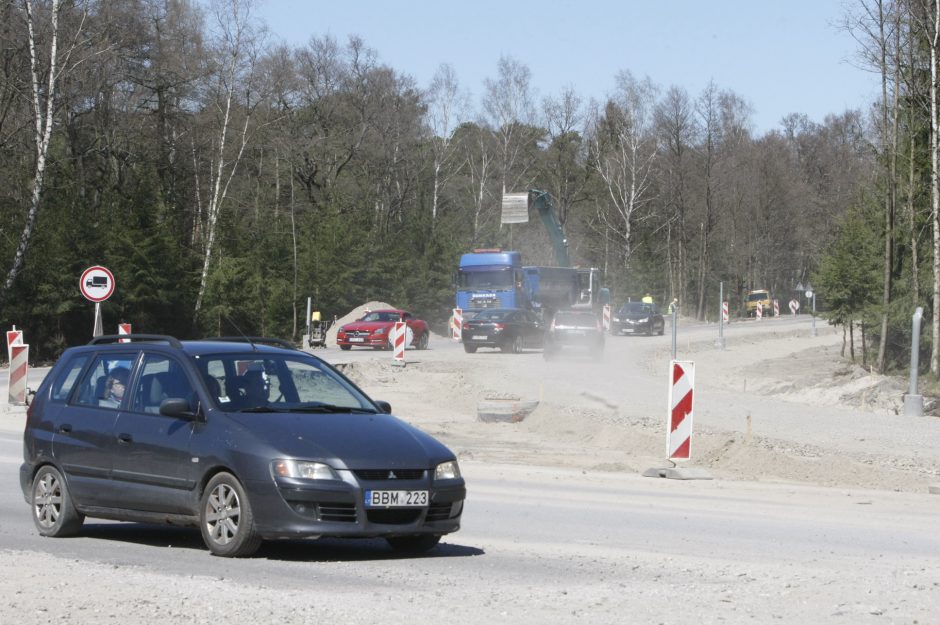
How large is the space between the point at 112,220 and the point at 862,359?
2938 cm

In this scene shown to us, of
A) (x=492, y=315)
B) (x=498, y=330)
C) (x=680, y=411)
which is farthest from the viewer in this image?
(x=492, y=315)

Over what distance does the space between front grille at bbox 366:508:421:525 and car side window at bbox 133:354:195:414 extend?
1.68 m

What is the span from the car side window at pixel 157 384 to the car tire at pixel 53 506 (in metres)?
0.98

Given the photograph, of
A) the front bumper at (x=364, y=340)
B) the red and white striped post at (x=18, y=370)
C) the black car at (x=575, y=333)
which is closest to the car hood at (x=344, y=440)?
the red and white striped post at (x=18, y=370)

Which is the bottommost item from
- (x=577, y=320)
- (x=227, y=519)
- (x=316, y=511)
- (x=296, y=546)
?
(x=296, y=546)

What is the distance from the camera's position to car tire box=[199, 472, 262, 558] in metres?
8.73

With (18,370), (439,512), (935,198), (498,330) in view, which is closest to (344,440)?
(439,512)

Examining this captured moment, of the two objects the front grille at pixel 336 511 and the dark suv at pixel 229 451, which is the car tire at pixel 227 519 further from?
the front grille at pixel 336 511

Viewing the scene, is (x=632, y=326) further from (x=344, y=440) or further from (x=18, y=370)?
(x=344, y=440)

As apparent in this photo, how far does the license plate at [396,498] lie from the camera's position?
870 centimetres

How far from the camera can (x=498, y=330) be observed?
4719 cm

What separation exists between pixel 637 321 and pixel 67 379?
5768 cm

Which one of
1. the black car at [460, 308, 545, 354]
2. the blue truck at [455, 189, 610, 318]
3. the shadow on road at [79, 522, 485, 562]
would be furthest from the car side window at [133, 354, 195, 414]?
the blue truck at [455, 189, 610, 318]

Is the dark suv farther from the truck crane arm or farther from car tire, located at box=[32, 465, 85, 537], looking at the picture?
the truck crane arm
